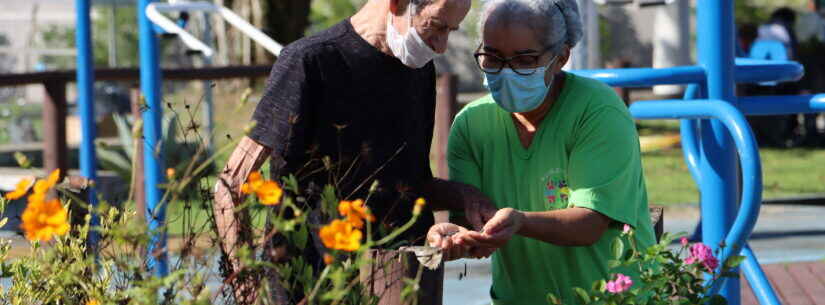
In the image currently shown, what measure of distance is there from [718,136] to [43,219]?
2.14 m

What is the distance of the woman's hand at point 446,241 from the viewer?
2.28m

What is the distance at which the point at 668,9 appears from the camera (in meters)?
15.1

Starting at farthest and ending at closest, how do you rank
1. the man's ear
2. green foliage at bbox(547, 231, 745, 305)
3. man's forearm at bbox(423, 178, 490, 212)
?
the man's ear < man's forearm at bbox(423, 178, 490, 212) < green foliage at bbox(547, 231, 745, 305)

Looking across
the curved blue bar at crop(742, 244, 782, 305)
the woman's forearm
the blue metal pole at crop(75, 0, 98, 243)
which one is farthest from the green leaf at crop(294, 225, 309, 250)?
the blue metal pole at crop(75, 0, 98, 243)

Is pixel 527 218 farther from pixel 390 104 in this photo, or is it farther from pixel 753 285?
pixel 753 285

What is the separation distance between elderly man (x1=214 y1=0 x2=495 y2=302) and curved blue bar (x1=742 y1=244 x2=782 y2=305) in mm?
1179

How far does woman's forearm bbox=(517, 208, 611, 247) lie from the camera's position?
2.39 meters

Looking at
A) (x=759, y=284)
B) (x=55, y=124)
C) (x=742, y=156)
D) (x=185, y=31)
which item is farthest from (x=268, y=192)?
(x=55, y=124)

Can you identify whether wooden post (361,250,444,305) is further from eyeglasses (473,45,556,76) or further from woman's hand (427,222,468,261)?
eyeglasses (473,45,556,76)

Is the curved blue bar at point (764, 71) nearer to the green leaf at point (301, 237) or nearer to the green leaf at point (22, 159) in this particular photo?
the green leaf at point (301, 237)

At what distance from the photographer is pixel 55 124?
7301 mm

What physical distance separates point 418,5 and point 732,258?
33.7 inches

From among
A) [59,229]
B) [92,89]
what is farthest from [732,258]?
[92,89]

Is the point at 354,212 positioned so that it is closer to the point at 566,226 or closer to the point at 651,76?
the point at 566,226
